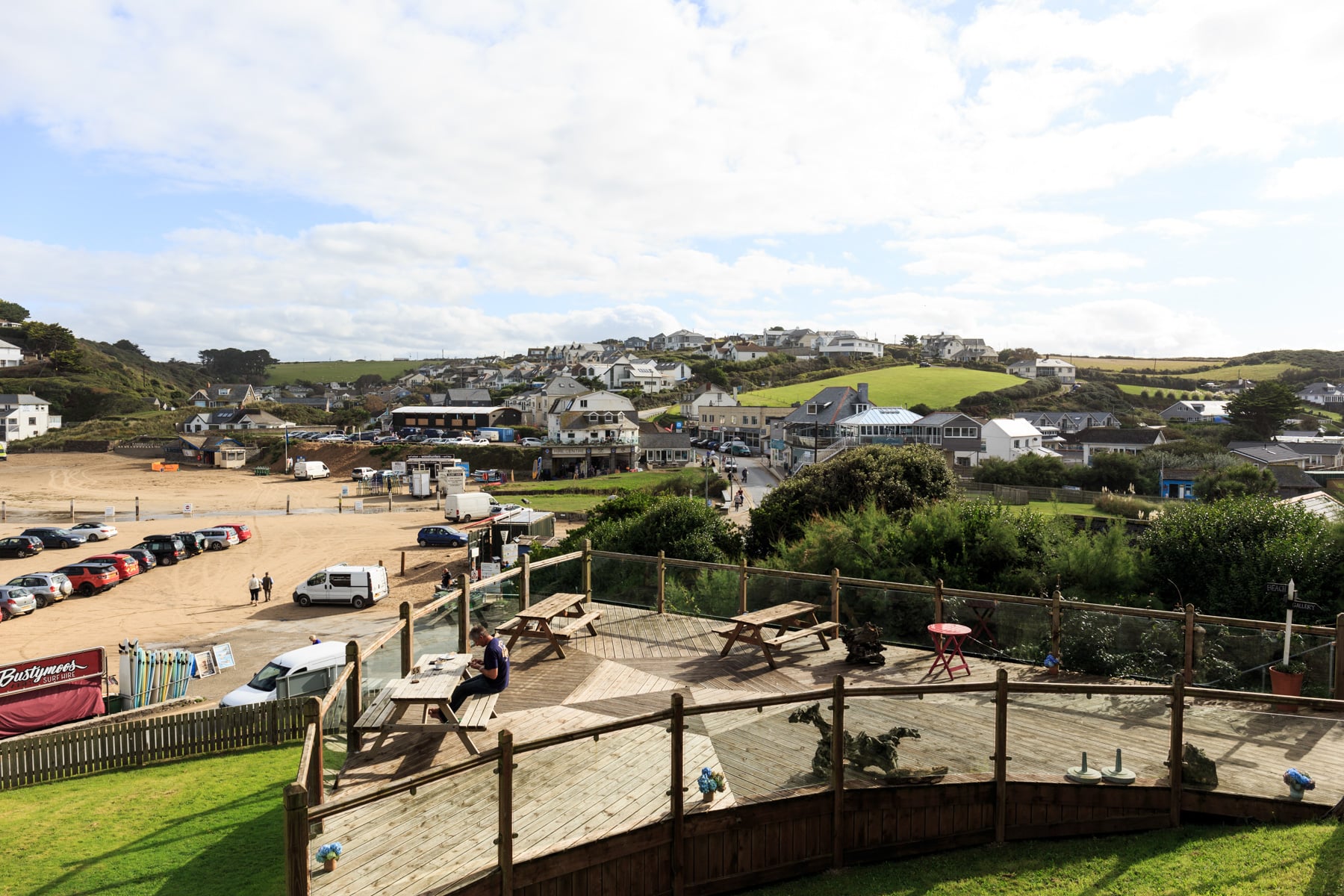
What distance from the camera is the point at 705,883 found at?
6.48m

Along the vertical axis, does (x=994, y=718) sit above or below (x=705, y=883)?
above

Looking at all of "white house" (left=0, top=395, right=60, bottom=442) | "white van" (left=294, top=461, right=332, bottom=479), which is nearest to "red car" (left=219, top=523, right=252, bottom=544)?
"white van" (left=294, top=461, right=332, bottom=479)

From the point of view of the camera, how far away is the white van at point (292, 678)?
16.9 m

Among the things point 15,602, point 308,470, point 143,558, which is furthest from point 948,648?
point 308,470

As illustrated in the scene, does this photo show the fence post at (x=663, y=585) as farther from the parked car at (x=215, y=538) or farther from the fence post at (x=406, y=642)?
the parked car at (x=215, y=538)

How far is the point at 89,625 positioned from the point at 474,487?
39.8m

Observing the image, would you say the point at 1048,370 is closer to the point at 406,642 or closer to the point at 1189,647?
the point at 1189,647

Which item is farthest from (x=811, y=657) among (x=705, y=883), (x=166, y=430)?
(x=166, y=430)

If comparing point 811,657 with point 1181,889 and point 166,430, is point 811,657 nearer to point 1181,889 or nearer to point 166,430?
point 1181,889

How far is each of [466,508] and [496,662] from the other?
40617 millimetres

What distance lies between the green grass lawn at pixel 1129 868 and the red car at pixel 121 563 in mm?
36083

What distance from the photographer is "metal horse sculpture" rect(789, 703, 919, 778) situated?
22.4 feet

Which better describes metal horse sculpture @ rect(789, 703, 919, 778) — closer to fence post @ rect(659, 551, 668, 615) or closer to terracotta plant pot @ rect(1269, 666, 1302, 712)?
terracotta plant pot @ rect(1269, 666, 1302, 712)

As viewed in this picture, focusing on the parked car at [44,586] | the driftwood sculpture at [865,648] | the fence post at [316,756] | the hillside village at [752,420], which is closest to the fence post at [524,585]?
the driftwood sculpture at [865,648]
